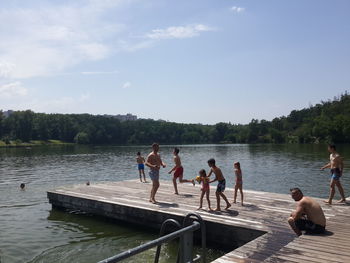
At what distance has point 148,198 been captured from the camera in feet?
44.2

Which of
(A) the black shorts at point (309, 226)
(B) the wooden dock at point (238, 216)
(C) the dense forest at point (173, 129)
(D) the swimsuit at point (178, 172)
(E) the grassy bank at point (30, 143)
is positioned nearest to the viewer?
(B) the wooden dock at point (238, 216)

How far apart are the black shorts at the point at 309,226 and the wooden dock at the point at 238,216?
181 mm

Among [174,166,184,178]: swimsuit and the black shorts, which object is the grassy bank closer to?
[174,166,184,178]: swimsuit

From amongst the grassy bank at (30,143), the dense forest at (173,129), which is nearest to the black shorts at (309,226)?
the dense forest at (173,129)

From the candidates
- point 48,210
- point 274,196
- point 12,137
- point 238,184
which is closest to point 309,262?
point 238,184

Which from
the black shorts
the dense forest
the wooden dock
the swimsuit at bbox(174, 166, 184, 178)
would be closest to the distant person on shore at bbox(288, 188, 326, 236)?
the black shorts

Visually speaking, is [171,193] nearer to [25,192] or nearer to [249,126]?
[25,192]

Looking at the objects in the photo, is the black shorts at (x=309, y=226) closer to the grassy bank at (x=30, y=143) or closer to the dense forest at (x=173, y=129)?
the dense forest at (x=173, y=129)

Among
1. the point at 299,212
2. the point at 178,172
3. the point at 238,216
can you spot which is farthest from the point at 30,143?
the point at 299,212

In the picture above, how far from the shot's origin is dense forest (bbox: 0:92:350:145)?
11441 centimetres

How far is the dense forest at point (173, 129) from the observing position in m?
114

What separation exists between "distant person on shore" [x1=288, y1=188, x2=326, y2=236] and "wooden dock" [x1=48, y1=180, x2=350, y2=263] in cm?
22

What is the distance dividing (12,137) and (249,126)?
8976 centimetres

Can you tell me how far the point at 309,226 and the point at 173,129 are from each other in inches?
5682
